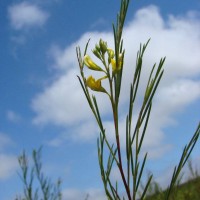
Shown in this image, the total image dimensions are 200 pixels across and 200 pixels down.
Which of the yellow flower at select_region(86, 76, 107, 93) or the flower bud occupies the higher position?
the flower bud

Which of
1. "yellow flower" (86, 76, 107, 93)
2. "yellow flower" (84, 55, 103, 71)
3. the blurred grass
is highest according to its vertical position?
the blurred grass

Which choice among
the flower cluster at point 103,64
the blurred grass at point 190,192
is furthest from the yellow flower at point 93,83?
the blurred grass at point 190,192

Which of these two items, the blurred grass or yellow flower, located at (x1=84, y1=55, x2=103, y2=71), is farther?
the blurred grass

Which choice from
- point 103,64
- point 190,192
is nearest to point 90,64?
point 103,64

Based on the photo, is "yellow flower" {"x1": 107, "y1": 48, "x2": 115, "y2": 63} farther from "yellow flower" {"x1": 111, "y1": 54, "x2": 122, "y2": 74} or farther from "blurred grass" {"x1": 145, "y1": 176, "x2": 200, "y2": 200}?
"blurred grass" {"x1": 145, "y1": 176, "x2": 200, "y2": 200}

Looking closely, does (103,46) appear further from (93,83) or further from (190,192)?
(190,192)

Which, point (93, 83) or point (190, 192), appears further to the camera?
point (190, 192)

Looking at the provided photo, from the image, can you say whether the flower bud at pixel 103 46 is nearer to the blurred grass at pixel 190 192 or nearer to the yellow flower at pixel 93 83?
the yellow flower at pixel 93 83

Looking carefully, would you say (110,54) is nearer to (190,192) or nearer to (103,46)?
(103,46)

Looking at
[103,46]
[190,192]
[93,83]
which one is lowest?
[93,83]

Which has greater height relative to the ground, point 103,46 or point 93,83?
point 103,46

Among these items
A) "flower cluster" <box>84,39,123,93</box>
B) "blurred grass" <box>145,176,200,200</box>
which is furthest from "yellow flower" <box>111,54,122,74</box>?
A: "blurred grass" <box>145,176,200,200</box>

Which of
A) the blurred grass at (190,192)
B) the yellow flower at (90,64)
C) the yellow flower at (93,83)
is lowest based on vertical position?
the yellow flower at (93,83)
